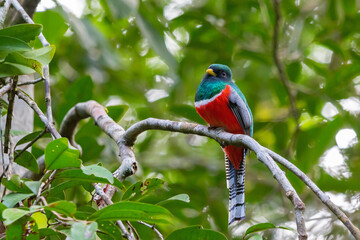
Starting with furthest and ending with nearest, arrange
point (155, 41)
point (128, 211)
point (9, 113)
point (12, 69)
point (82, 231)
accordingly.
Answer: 1. point (155, 41)
2. point (9, 113)
3. point (12, 69)
4. point (128, 211)
5. point (82, 231)

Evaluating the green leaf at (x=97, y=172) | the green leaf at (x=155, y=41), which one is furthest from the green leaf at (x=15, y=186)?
the green leaf at (x=155, y=41)

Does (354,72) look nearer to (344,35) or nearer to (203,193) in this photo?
(344,35)

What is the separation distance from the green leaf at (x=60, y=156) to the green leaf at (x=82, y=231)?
366 mm

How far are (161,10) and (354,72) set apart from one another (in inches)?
74.3

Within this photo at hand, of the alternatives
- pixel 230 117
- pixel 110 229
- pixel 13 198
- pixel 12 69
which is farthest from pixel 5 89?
pixel 230 117

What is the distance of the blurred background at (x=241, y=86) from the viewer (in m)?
4.10

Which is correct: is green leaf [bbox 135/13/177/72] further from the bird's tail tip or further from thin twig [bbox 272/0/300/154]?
thin twig [bbox 272/0/300/154]

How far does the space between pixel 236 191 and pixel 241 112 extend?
525mm

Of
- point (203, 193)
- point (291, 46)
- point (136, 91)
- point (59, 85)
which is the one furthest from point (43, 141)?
point (291, 46)

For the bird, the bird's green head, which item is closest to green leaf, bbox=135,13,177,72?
the bird

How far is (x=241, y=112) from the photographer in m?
3.29

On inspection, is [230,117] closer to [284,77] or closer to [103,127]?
[103,127]

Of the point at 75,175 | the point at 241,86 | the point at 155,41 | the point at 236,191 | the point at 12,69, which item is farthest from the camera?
the point at 241,86

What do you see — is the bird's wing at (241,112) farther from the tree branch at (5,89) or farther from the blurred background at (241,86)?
the tree branch at (5,89)
